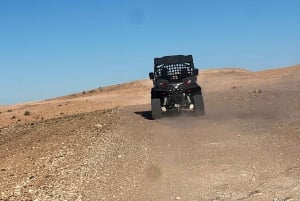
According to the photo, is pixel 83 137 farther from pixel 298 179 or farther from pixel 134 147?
pixel 298 179

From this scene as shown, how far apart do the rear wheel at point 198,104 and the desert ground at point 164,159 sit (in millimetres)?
514

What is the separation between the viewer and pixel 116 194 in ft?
31.9

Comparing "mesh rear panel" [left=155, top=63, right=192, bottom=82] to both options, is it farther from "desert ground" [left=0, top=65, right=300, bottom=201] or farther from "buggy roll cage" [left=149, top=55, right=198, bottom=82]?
"desert ground" [left=0, top=65, right=300, bottom=201]

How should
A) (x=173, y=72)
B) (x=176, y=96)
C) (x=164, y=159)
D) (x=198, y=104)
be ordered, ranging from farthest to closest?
1. (x=173, y=72)
2. (x=176, y=96)
3. (x=198, y=104)
4. (x=164, y=159)

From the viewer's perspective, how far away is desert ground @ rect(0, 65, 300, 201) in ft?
30.9

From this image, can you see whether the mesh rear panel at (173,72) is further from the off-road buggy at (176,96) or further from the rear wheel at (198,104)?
the rear wheel at (198,104)

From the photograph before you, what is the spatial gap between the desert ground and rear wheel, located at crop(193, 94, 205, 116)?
51 cm

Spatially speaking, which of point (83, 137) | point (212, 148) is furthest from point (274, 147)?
point (83, 137)

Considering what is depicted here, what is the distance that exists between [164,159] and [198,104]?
29.8 feet

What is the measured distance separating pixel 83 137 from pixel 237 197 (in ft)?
33.0

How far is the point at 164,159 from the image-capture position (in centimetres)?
1215

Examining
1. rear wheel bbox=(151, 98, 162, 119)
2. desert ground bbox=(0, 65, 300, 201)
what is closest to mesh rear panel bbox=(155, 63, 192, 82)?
rear wheel bbox=(151, 98, 162, 119)

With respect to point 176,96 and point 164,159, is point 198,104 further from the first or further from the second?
point 164,159

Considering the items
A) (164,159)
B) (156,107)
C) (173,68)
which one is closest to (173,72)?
(173,68)
